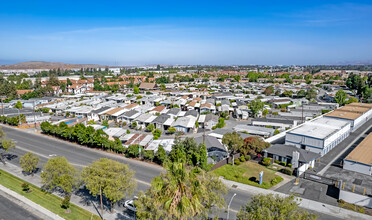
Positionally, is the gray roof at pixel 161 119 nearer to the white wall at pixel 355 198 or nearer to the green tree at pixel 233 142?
the green tree at pixel 233 142

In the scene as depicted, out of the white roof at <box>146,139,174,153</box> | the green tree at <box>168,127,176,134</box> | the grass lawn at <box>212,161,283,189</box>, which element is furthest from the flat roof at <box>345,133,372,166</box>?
the green tree at <box>168,127,176,134</box>

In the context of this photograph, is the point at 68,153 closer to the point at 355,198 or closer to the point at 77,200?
the point at 77,200

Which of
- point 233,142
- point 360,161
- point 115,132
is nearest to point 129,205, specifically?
point 233,142

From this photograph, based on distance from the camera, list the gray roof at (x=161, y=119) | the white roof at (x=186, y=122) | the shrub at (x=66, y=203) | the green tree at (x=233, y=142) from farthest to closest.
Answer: the gray roof at (x=161, y=119), the white roof at (x=186, y=122), the green tree at (x=233, y=142), the shrub at (x=66, y=203)

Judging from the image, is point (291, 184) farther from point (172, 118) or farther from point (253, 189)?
A: point (172, 118)

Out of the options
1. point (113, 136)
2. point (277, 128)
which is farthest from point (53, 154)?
point (277, 128)

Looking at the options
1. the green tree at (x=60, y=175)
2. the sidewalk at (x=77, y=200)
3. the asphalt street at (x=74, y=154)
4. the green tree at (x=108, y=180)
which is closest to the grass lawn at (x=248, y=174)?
the asphalt street at (x=74, y=154)
